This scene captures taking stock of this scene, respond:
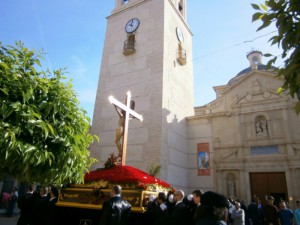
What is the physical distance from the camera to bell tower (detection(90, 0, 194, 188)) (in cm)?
1780

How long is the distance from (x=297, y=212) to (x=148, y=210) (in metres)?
5.13

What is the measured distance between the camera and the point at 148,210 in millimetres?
5918

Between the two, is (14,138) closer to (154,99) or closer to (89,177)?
(89,177)

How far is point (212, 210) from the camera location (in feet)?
8.68

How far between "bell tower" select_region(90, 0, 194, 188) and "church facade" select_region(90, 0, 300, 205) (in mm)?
75

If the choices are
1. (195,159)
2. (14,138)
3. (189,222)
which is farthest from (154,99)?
(14,138)

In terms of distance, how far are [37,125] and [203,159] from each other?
669 inches

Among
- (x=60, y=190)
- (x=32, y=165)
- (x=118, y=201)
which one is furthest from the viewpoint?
(x=60, y=190)

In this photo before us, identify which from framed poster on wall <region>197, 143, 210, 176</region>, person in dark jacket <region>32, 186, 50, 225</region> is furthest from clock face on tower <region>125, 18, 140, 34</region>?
person in dark jacket <region>32, 186, 50, 225</region>

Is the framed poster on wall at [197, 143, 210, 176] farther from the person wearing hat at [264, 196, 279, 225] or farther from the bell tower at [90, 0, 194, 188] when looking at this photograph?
the person wearing hat at [264, 196, 279, 225]

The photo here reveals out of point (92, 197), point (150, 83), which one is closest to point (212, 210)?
point (92, 197)

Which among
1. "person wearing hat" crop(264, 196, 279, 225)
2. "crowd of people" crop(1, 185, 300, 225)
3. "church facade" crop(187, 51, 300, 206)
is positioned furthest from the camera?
"church facade" crop(187, 51, 300, 206)

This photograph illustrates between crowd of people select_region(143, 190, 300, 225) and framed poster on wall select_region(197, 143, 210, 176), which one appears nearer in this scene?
crowd of people select_region(143, 190, 300, 225)

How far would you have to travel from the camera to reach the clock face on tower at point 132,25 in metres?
22.2
